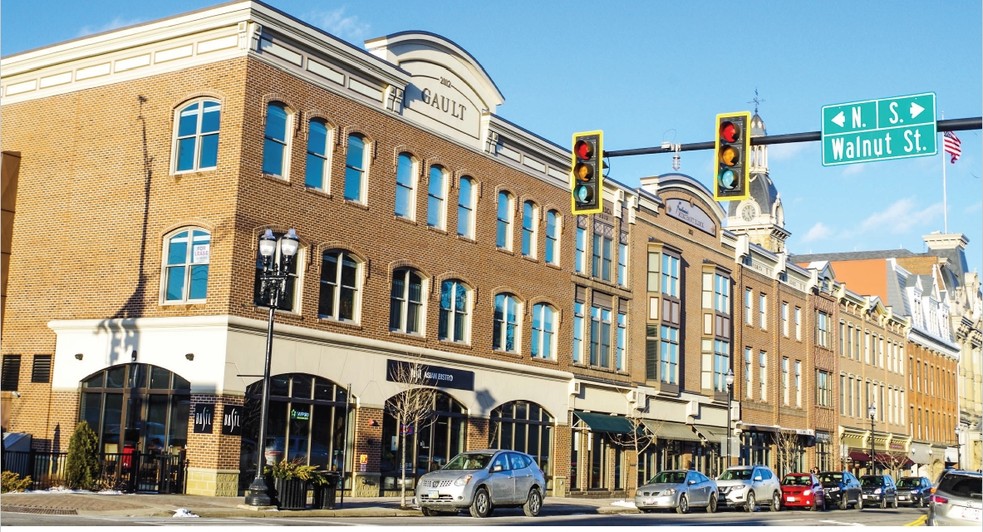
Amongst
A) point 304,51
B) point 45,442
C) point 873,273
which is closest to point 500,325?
point 304,51

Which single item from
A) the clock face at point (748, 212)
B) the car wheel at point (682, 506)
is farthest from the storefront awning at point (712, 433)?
the clock face at point (748, 212)

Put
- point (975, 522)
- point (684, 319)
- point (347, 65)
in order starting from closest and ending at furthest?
point (975, 522) < point (347, 65) < point (684, 319)

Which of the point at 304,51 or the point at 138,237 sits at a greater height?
the point at 304,51

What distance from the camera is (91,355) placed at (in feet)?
93.7

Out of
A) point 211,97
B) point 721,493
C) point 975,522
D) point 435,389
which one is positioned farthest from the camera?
point 721,493

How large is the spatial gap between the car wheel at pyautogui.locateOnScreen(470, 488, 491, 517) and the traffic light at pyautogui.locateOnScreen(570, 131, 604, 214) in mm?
8482

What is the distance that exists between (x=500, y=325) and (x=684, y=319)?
→ 13864mm

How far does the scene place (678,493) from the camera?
1294 inches

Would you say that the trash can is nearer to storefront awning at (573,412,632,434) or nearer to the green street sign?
the green street sign

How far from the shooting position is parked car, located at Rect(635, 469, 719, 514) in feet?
108

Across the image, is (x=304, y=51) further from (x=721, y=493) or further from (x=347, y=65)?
(x=721, y=493)

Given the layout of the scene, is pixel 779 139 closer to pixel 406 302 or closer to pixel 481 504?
pixel 481 504

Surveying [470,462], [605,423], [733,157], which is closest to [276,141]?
[470,462]

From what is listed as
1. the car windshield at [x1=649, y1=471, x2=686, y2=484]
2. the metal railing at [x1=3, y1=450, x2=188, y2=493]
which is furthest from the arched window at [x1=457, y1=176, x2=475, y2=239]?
the metal railing at [x1=3, y1=450, x2=188, y2=493]
